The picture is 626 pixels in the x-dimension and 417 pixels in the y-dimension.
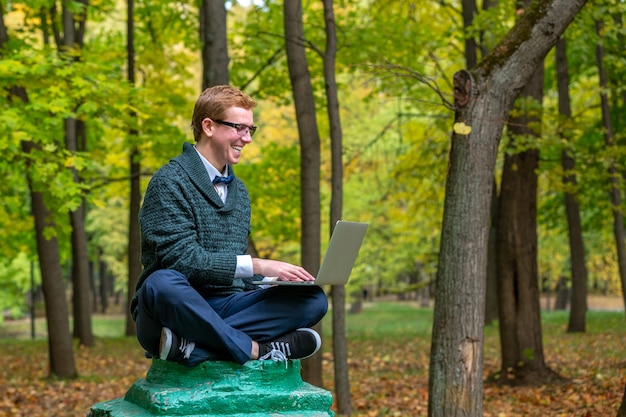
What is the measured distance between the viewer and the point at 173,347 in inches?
154

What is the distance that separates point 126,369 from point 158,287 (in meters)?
11.3

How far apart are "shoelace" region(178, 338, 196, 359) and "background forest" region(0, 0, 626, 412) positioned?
3.68 meters

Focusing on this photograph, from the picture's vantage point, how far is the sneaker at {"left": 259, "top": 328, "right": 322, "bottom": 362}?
415 centimetres

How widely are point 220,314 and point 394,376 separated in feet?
31.6

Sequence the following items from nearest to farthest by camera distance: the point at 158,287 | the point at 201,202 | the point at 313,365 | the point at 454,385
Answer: the point at 158,287 < the point at 201,202 < the point at 454,385 < the point at 313,365

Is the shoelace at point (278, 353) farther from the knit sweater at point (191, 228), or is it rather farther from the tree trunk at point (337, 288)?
the tree trunk at point (337, 288)

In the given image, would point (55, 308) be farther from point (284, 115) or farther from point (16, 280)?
point (16, 280)

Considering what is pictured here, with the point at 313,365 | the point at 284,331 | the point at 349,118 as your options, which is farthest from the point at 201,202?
the point at 349,118

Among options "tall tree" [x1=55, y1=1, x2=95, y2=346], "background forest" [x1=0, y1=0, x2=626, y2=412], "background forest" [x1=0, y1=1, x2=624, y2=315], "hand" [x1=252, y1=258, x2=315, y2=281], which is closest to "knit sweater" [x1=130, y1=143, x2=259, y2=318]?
"hand" [x1=252, y1=258, x2=315, y2=281]

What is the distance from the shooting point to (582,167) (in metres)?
12.9

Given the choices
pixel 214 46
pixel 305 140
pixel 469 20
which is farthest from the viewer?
pixel 469 20

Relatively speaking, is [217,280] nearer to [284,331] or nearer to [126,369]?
[284,331]

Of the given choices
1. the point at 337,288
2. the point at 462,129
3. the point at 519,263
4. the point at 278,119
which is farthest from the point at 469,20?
the point at 278,119

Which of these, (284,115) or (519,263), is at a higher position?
(284,115)
